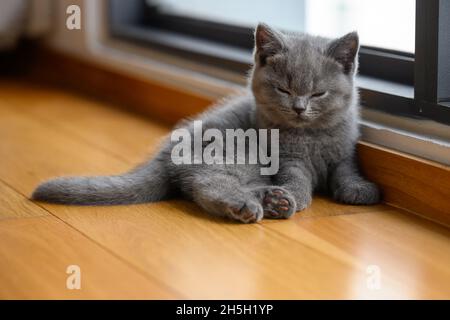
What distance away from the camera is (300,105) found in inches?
65.5

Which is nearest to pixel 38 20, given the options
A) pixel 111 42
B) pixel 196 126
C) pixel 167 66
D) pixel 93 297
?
pixel 111 42

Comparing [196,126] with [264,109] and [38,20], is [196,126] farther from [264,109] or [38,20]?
[38,20]

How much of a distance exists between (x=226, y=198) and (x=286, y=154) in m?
0.24

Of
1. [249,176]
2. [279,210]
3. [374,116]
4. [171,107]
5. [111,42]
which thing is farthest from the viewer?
[111,42]

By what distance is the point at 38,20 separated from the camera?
2.93 m

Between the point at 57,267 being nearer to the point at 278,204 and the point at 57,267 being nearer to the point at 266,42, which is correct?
the point at 278,204

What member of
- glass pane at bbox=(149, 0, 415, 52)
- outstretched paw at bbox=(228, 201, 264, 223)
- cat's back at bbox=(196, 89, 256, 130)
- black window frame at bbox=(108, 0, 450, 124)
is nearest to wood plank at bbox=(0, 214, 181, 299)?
outstretched paw at bbox=(228, 201, 264, 223)

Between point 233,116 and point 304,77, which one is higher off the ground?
point 304,77

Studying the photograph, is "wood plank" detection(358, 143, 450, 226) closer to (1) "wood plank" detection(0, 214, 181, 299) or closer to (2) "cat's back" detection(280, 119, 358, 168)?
(2) "cat's back" detection(280, 119, 358, 168)

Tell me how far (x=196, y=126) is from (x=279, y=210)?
0.32m

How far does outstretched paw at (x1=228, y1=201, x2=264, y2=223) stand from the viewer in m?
1.56

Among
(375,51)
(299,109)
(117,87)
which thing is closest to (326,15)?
(375,51)

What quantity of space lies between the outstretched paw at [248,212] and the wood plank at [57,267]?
0.90ft

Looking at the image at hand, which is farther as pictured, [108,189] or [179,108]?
[179,108]
